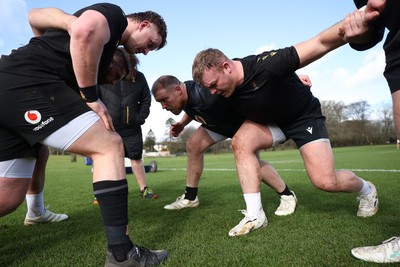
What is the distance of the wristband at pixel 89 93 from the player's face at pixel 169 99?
188 centimetres

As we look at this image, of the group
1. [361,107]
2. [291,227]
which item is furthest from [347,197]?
[361,107]

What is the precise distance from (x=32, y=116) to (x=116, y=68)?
3.10 ft

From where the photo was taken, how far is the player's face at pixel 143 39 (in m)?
A: 2.51

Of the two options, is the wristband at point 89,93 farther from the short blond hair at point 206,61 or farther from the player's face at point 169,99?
the player's face at point 169,99

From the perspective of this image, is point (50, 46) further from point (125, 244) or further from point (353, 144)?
point (353, 144)

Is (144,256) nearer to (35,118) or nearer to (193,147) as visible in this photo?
(35,118)

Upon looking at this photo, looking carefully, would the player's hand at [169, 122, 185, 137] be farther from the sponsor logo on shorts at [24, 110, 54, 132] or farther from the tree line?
the tree line

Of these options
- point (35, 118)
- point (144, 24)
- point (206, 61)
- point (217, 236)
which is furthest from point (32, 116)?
point (217, 236)

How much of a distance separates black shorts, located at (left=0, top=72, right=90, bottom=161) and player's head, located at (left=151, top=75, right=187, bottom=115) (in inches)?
80.0

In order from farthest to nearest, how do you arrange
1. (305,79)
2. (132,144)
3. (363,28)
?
(132,144), (305,79), (363,28)

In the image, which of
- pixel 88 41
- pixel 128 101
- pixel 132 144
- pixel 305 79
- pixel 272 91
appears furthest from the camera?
pixel 132 144

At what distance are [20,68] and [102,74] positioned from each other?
677 mm

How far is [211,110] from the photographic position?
4062 millimetres

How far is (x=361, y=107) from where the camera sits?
7856 centimetres
